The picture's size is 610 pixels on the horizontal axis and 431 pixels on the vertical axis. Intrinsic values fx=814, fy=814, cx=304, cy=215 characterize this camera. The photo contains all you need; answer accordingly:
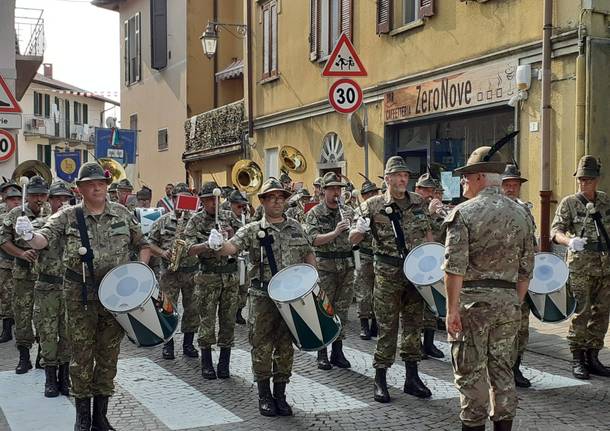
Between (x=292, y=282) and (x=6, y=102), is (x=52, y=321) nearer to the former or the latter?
(x=292, y=282)

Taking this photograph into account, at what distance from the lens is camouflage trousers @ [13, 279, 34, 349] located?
8.70 metres

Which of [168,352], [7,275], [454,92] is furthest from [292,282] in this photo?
[454,92]

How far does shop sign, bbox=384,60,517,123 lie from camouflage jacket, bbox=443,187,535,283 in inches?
317

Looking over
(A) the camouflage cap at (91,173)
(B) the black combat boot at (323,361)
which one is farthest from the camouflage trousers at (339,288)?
(A) the camouflage cap at (91,173)

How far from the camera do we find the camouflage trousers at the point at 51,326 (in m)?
7.65

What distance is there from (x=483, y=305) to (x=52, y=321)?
4311 millimetres

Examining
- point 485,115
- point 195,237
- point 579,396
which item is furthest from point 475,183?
point 485,115

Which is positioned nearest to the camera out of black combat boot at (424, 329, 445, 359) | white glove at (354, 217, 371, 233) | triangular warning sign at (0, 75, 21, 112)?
white glove at (354, 217, 371, 233)

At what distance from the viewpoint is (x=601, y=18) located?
11891 millimetres

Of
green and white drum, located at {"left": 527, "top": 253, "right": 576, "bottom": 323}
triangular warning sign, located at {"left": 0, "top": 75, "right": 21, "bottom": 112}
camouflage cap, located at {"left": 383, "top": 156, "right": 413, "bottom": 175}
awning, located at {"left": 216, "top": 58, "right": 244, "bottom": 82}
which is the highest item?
awning, located at {"left": 216, "top": 58, "right": 244, "bottom": 82}

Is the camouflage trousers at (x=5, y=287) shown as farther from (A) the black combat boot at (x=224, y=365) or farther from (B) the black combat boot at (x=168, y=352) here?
(A) the black combat boot at (x=224, y=365)

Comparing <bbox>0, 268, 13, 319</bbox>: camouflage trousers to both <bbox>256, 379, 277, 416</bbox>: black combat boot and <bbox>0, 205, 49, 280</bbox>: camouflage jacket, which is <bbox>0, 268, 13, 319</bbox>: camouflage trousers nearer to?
<bbox>0, 205, 49, 280</bbox>: camouflage jacket

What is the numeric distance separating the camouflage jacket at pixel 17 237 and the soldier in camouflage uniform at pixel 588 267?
18.0 feet

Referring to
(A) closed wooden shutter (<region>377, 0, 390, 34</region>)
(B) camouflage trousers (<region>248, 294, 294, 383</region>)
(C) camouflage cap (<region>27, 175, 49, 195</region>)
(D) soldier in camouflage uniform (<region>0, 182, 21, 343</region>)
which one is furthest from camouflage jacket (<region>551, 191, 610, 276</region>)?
(A) closed wooden shutter (<region>377, 0, 390, 34</region>)
